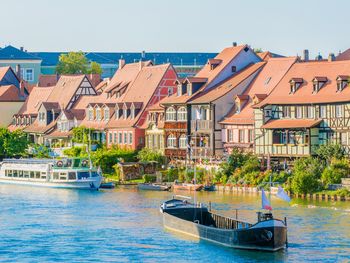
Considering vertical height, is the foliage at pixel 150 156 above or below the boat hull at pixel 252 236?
above

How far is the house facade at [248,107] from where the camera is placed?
315ft

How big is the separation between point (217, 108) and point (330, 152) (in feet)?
52.4

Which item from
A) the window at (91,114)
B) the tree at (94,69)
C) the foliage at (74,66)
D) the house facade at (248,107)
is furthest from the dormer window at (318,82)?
the tree at (94,69)

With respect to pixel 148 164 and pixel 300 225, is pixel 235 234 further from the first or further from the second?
pixel 148 164

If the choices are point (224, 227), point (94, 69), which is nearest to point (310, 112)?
point (224, 227)

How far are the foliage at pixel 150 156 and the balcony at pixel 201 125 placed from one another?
321cm

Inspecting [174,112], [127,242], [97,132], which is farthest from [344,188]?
[97,132]

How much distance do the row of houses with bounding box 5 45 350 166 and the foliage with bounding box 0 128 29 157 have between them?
341cm

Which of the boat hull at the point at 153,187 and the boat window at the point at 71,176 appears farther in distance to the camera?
the boat window at the point at 71,176

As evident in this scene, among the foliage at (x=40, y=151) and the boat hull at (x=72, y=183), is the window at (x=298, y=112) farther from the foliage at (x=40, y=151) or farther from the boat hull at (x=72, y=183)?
the foliage at (x=40, y=151)

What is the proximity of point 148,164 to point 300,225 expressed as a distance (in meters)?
34.8

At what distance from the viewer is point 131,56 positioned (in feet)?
622

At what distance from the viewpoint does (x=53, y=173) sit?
101m

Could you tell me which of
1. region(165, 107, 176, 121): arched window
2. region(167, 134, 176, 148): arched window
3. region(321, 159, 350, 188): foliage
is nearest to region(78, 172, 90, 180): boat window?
region(167, 134, 176, 148): arched window
